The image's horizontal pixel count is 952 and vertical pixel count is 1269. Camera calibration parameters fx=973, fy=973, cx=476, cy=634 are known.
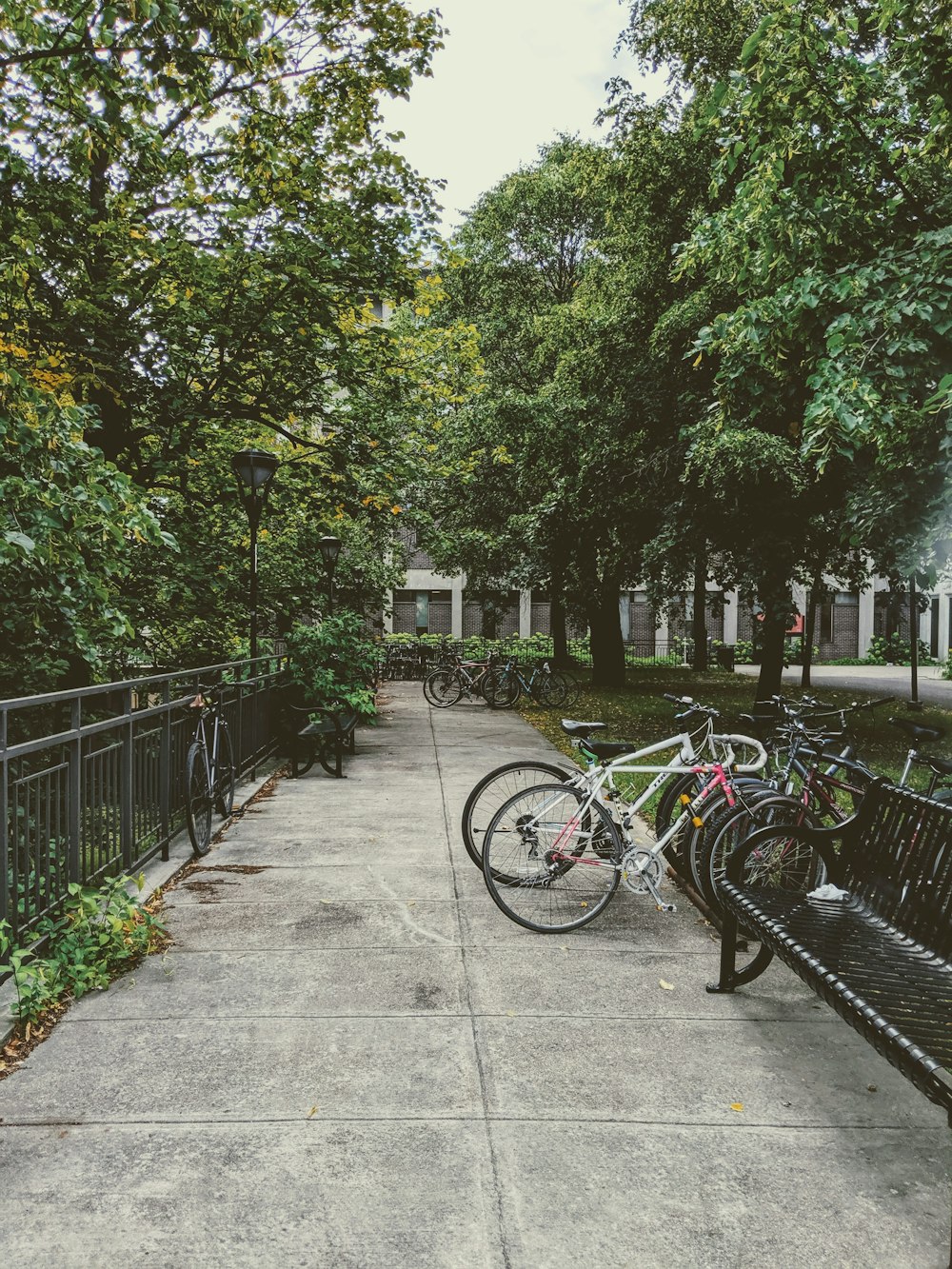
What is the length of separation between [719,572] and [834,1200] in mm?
13760

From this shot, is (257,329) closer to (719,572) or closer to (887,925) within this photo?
(719,572)

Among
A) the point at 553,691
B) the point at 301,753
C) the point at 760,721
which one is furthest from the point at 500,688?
the point at 760,721

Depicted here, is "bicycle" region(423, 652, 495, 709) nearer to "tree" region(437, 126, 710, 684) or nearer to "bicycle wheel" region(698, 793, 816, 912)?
"tree" region(437, 126, 710, 684)

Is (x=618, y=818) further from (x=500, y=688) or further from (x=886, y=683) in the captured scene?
(x=886, y=683)

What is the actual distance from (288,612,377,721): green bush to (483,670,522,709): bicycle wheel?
25.7ft

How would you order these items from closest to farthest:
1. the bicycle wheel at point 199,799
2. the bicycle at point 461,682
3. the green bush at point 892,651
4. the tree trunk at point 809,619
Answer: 1. the bicycle wheel at point 199,799
2. the tree trunk at point 809,619
3. the bicycle at point 461,682
4. the green bush at point 892,651

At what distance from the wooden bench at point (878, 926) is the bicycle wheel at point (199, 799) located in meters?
3.86

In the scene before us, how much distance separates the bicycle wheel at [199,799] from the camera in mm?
6887

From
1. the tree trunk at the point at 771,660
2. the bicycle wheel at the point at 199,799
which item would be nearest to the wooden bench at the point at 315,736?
the bicycle wheel at the point at 199,799

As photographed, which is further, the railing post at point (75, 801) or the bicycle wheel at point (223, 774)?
the bicycle wheel at point (223, 774)

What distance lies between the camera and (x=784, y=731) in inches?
236

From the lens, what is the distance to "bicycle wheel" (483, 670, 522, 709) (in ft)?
67.6

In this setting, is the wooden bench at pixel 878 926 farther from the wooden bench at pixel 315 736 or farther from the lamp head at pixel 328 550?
the lamp head at pixel 328 550

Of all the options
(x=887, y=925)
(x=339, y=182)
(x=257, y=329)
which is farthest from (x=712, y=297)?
(x=887, y=925)
